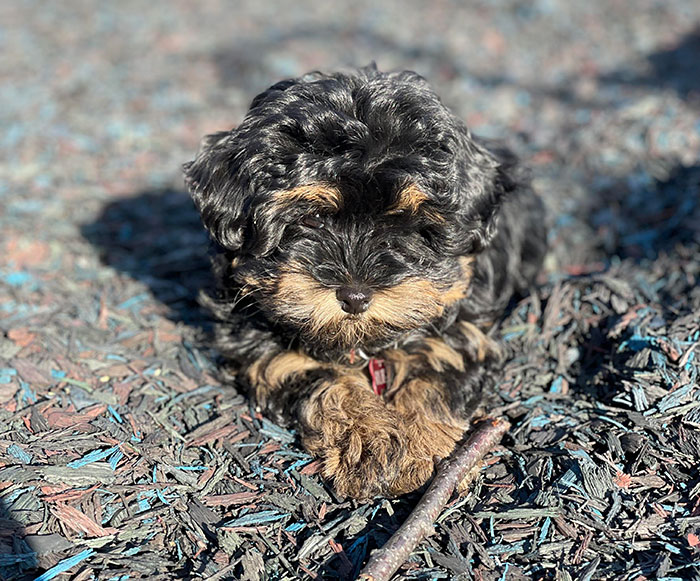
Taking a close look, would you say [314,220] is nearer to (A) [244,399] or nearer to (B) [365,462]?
(B) [365,462]

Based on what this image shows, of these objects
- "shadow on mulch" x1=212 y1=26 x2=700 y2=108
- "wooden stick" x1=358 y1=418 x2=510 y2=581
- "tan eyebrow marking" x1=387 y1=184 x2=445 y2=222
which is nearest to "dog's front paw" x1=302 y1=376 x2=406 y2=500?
"wooden stick" x1=358 y1=418 x2=510 y2=581

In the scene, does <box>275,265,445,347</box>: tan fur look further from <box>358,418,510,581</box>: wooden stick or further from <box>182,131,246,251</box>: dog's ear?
<box>358,418,510,581</box>: wooden stick

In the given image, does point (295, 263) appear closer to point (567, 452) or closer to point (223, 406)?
point (223, 406)

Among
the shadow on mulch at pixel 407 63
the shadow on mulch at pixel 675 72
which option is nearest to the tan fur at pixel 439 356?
the shadow on mulch at pixel 407 63

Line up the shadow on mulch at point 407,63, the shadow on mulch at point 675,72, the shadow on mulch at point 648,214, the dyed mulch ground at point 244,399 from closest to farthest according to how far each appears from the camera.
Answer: the dyed mulch ground at point 244,399, the shadow on mulch at point 648,214, the shadow on mulch at point 675,72, the shadow on mulch at point 407,63

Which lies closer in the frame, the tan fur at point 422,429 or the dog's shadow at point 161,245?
the tan fur at point 422,429

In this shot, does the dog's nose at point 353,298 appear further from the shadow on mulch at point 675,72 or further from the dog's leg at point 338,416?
the shadow on mulch at point 675,72
